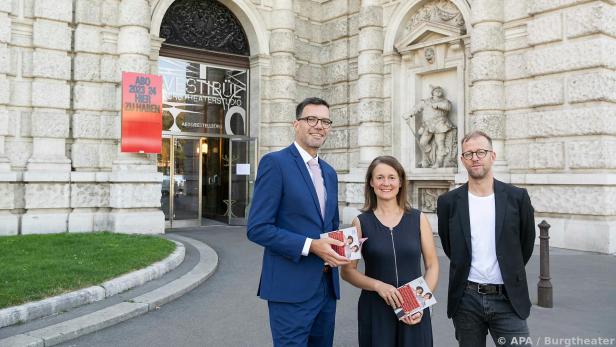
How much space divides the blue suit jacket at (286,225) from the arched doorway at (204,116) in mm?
11708

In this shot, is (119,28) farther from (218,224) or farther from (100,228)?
(218,224)

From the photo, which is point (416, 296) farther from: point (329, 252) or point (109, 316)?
point (109, 316)

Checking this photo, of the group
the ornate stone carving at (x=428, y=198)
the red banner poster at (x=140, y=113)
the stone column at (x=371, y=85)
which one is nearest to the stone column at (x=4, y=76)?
the red banner poster at (x=140, y=113)

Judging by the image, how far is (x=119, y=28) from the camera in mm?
12312

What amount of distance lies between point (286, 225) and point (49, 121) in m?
10.6

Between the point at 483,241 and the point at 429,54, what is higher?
the point at 429,54

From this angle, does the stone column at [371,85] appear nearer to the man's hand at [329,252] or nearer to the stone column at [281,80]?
the stone column at [281,80]

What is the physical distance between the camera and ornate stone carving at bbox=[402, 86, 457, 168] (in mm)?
12820

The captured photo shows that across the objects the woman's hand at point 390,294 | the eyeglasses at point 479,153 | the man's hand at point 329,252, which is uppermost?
the eyeglasses at point 479,153

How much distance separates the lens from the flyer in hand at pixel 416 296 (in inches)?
107

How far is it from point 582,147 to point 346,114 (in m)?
7.23

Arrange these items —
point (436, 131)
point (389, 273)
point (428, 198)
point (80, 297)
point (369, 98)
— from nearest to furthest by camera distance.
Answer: point (389, 273) → point (80, 297) → point (436, 131) → point (428, 198) → point (369, 98)

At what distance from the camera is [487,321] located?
3105 mm

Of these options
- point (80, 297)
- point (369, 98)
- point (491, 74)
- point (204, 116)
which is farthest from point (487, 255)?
point (204, 116)
